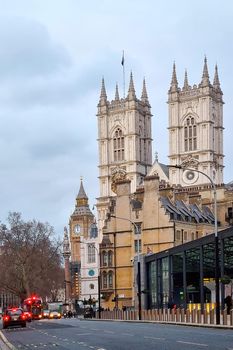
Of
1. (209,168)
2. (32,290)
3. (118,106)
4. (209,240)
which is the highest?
(118,106)

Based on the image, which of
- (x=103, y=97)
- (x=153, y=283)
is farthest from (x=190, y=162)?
(x=153, y=283)

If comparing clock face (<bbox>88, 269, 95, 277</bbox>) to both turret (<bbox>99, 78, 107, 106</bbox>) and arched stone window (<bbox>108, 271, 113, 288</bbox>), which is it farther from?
arched stone window (<bbox>108, 271, 113, 288</bbox>)

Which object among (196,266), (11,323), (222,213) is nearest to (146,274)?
(196,266)

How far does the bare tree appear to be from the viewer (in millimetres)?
132000

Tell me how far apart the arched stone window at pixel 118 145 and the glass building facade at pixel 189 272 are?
10618 centimetres

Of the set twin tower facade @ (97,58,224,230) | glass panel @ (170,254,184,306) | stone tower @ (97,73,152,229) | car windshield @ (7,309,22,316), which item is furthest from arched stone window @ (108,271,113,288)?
stone tower @ (97,73,152,229)

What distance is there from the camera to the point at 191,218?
107 meters

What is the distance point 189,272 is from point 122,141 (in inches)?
4856

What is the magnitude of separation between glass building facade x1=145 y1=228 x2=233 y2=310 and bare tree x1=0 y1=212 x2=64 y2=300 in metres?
51.7

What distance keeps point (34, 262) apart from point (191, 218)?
1434 inches

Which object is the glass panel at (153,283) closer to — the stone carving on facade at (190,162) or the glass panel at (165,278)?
the glass panel at (165,278)

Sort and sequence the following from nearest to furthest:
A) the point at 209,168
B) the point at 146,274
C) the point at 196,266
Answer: the point at 196,266
the point at 146,274
the point at 209,168

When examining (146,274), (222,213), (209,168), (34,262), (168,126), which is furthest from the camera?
(168,126)

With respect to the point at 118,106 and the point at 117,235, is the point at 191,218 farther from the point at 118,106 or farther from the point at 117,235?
the point at 118,106
